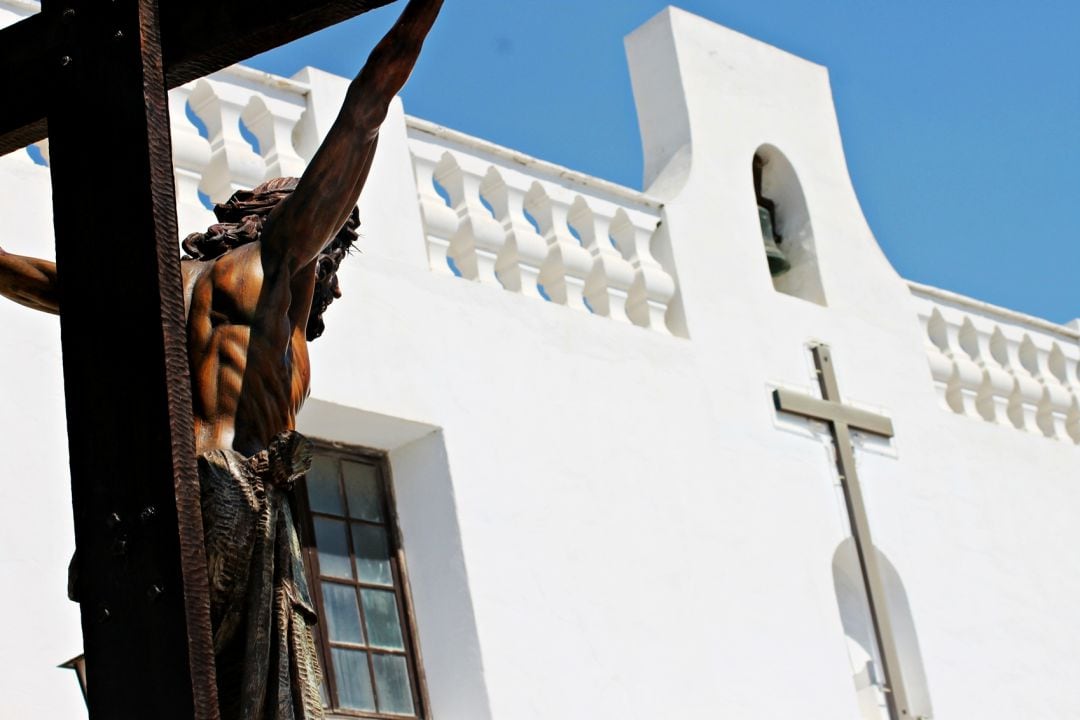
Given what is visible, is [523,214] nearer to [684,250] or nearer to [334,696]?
[684,250]

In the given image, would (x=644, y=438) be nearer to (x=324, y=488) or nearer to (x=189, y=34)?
(x=324, y=488)

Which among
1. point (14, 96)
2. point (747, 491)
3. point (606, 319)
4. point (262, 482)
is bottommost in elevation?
point (262, 482)

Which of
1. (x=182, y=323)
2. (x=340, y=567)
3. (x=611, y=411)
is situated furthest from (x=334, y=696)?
(x=182, y=323)

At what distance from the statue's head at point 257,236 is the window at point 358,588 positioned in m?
4.79

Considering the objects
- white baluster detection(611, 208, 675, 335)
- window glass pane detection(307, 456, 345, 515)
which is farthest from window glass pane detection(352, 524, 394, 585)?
white baluster detection(611, 208, 675, 335)

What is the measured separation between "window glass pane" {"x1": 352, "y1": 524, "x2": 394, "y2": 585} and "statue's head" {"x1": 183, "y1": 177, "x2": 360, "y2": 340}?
514 centimetres

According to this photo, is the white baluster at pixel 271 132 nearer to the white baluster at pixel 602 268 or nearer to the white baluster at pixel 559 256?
the white baluster at pixel 559 256

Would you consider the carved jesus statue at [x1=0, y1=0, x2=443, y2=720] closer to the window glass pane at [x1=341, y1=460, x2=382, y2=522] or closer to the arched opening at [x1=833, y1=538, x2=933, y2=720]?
the window glass pane at [x1=341, y1=460, x2=382, y2=522]

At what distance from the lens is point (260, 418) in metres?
4.32

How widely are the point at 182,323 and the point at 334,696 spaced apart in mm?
5811

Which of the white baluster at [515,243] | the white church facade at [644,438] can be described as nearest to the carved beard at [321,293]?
the white church facade at [644,438]

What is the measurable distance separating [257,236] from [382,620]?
17.6 ft

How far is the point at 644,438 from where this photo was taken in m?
11.0

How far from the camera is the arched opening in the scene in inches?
460
